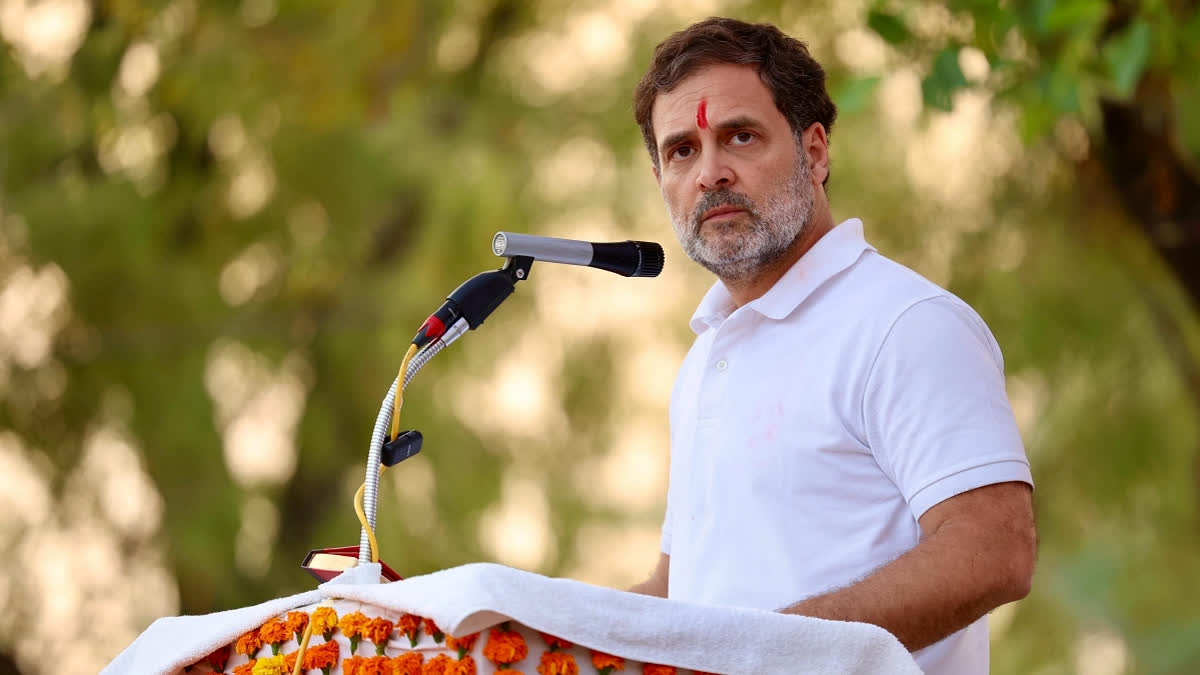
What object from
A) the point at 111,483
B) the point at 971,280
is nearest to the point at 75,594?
the point at 111,483

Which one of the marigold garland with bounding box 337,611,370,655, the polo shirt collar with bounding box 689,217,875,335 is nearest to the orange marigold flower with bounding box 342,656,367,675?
the marigold garland with bounding box 337,611,370,655

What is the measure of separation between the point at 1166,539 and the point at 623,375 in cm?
234

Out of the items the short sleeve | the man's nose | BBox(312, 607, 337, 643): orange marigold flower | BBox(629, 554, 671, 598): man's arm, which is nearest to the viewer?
BBox(312, 607, 337, 643): orange marigold flower

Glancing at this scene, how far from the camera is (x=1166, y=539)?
560 cm

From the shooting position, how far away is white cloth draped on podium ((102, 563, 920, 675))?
1.17m

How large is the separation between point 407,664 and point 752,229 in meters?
0.86

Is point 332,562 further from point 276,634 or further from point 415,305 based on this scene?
point 415,305

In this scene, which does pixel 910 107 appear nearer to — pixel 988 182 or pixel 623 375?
pixel 988 182

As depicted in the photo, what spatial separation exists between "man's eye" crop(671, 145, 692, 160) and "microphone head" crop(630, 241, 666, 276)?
0.22 m

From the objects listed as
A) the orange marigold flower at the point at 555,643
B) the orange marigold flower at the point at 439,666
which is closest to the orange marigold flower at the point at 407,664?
the orange marigold flower at the point at 439,666

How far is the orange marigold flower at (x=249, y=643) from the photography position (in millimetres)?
1360

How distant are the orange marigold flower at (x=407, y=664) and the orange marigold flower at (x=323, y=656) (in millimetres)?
71

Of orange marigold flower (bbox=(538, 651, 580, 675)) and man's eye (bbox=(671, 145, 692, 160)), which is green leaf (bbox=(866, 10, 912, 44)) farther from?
orange marigold flower (bbox=(538, 651, 580, 675))

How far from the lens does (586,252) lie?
5.46 feet
